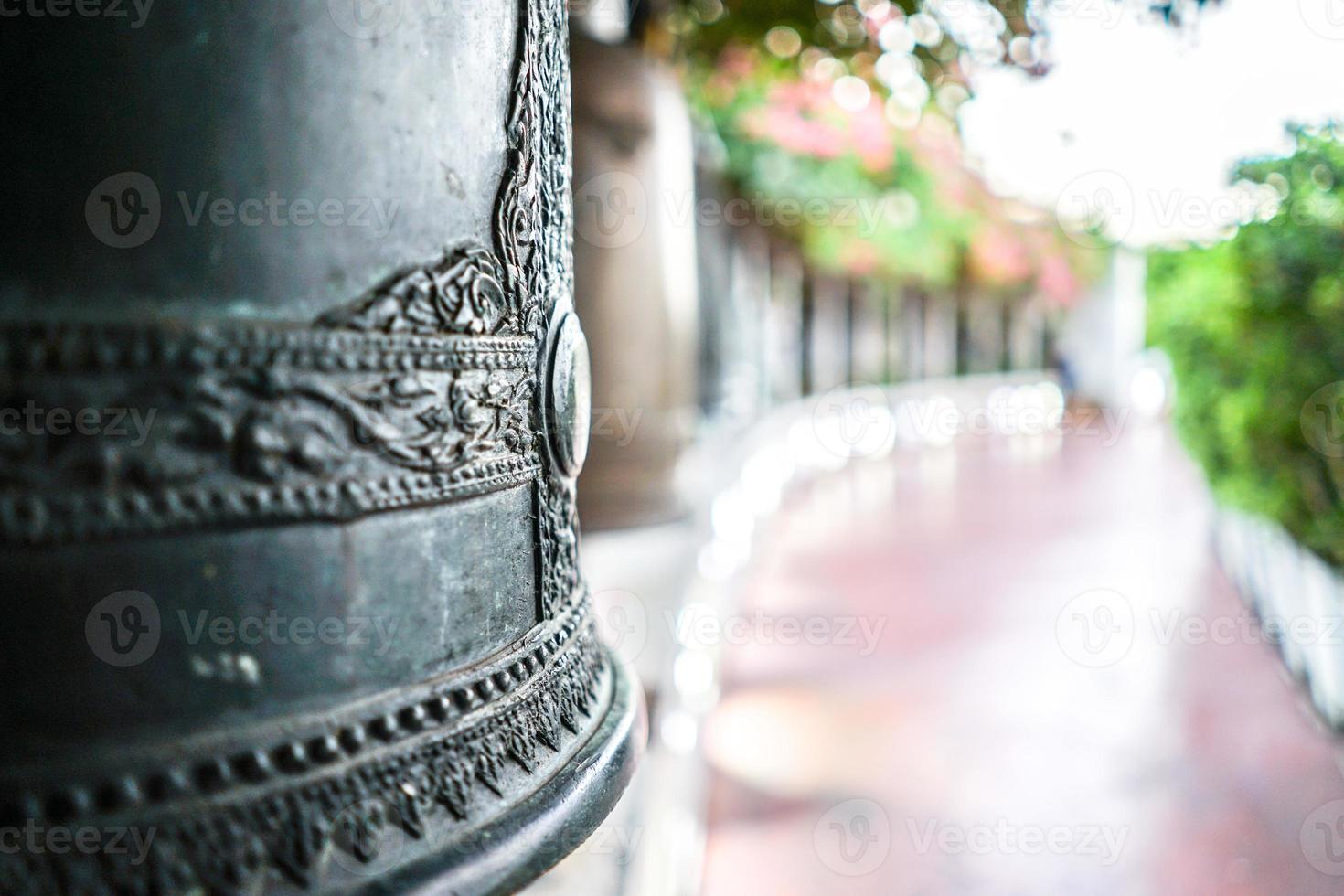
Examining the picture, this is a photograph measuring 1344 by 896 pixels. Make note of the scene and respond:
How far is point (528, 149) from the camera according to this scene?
1.15 meters

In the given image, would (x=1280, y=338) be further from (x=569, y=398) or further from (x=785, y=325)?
(x=785, y=325)

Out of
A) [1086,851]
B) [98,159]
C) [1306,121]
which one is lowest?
[1086,851]

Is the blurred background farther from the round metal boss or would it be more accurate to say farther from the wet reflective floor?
the round metal boss

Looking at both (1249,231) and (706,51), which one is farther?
(1249,231)

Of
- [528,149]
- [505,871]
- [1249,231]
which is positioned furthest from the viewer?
[1249,231]

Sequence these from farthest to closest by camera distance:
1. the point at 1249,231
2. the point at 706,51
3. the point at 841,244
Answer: the point at 841,244
the point at 1249,231
the point at 706,51

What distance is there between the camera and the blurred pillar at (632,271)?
2934 millimetres

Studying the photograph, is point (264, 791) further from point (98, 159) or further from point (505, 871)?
point (98, 159)

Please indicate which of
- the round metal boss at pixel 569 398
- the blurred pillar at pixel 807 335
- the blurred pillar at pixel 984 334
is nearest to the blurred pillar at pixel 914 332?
the blurred pillar at pixel 984 334

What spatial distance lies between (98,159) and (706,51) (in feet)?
9.56

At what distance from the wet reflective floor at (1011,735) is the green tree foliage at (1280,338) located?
782 mm

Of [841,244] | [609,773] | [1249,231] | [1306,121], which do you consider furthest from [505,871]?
[841,244]

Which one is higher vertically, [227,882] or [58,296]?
[58,296]

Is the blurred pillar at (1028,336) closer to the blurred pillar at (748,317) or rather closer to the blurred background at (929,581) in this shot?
the blurred pillar at (748,317)
